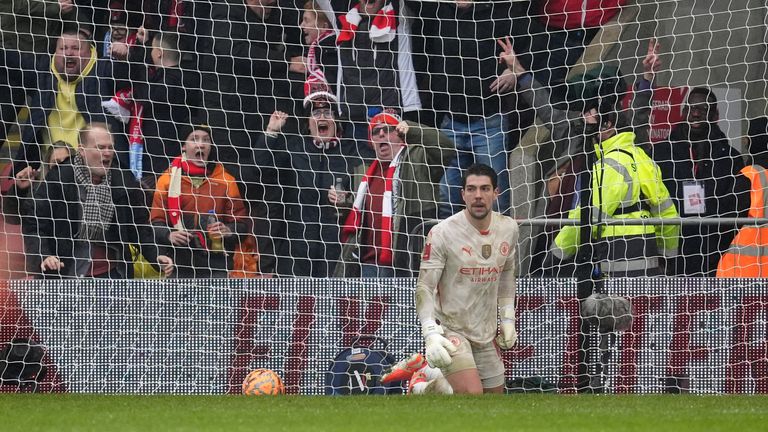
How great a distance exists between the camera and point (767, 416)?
26.0ft

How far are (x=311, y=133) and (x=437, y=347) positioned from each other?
350 cm

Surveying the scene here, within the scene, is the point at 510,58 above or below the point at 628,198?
above

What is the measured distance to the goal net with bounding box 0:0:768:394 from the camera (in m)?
10.7

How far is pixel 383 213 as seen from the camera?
37.1 ft

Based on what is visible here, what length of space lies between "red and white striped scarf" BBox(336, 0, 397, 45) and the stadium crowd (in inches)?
0.6

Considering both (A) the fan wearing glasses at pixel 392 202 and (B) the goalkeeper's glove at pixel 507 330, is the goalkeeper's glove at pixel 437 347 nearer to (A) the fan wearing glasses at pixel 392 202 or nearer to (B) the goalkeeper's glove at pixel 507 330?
(B) the goalkeeper's glove at pixel 507 330

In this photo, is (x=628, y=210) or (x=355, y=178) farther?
(x=355, y=178)

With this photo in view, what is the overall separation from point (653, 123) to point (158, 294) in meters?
4.59

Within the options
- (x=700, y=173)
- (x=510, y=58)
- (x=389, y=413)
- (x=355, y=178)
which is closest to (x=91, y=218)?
(x=355, y=178)

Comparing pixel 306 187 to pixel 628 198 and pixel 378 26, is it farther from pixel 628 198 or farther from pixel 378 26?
pixel 628 198

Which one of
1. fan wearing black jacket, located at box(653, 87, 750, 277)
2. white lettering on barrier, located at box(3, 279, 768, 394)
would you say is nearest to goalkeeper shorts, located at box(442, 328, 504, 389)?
white lettering on barrier, located at box(3, 279, 768, 394)

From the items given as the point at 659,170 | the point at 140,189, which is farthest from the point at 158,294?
the point at 659,170

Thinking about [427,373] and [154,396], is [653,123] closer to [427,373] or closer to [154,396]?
[427,373]

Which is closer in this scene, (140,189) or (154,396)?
(154,396)
